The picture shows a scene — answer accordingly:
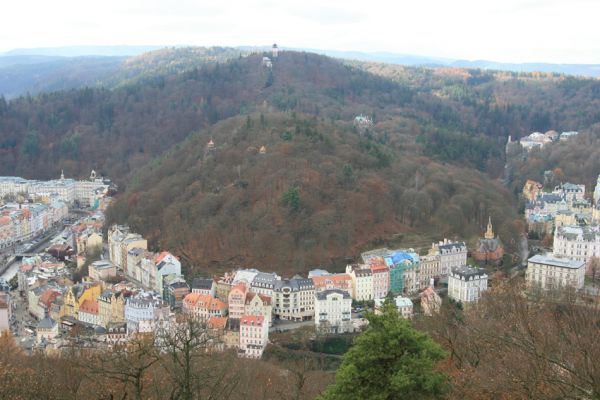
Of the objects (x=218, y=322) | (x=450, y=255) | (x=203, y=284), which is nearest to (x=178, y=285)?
(x=203, y=284)

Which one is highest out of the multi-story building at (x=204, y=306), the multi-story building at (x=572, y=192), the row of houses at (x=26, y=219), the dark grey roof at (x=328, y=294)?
the multi-story building at (x=572, y=192)

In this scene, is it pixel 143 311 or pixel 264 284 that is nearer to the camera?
pixel 143 311

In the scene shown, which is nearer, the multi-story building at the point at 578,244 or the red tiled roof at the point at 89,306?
the red tiled roof at the point at 89,306

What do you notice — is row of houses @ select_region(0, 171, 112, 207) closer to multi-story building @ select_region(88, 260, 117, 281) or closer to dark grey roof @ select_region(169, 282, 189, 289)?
multi-story building @ select_region(88, 260, 117, 281)

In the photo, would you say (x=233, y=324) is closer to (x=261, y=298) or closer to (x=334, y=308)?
(x=261, y=298)

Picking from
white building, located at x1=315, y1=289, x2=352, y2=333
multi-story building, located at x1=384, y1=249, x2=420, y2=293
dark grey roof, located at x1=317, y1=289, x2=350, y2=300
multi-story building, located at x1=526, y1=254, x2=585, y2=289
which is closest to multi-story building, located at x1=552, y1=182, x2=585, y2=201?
multi-story building, located at x1=526, y1=254, x2=585, y2=289

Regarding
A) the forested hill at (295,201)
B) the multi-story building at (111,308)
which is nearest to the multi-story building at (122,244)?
the forested hill at (295,201)

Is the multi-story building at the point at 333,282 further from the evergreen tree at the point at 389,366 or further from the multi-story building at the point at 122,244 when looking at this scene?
the evergreen tree at the point at 389,366

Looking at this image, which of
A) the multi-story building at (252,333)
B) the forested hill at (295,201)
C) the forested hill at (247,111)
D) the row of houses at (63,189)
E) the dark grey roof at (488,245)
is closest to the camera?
the multi-story building at (252,333)
